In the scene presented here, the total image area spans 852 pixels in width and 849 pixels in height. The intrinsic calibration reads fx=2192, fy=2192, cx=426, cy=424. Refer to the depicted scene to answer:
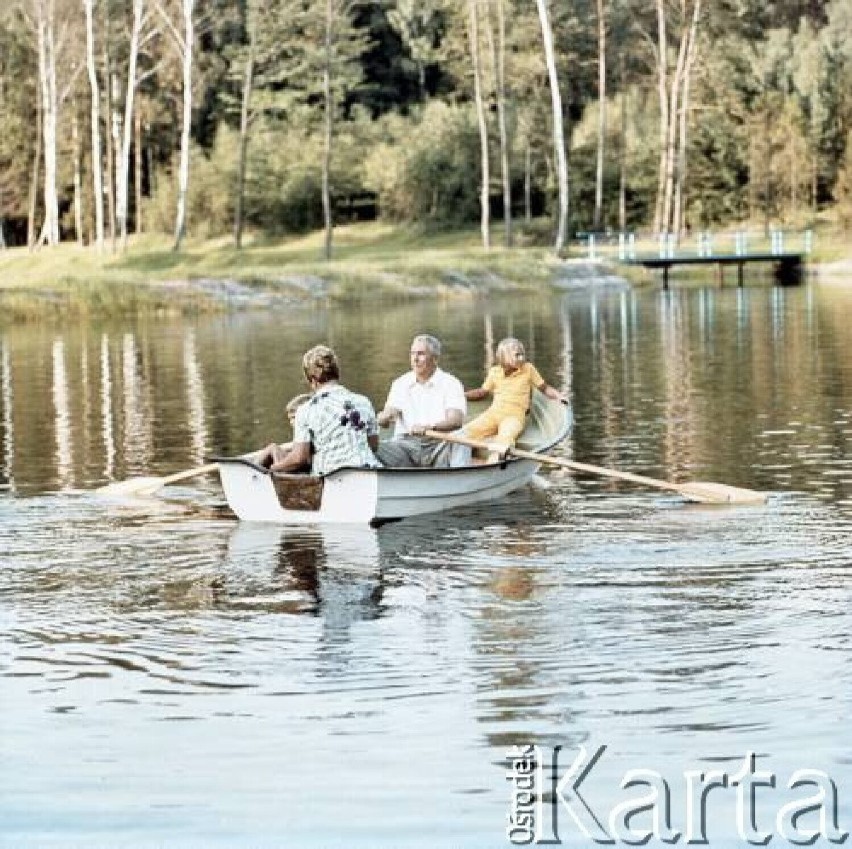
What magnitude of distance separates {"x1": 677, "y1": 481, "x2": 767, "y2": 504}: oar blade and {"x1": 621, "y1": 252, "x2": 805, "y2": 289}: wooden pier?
49566 millimetres

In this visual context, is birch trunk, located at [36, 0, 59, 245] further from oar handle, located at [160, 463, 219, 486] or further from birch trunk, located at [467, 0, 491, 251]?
oar handle, located at [160, 463, 219, 486]

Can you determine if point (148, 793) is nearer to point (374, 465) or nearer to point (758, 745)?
point (758, 745)

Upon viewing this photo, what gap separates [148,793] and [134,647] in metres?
3.10

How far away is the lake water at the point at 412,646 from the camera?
966 cm

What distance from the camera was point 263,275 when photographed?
63188 mm

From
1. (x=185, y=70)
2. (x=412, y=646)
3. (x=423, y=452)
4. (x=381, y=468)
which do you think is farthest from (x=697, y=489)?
(x=185, y=70)

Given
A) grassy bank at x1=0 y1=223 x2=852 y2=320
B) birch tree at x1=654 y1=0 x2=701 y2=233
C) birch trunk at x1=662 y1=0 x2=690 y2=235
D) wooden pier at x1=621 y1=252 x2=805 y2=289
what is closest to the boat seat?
grassy bank at x1=0 y1=223 x2=852 y2=320

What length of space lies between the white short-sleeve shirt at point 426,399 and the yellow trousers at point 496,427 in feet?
3.62

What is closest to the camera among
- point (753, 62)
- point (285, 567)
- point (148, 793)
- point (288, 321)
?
point (148, 793)

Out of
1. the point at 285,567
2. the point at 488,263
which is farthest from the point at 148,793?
the point at 488,263

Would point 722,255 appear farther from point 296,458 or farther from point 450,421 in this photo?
point 296,458

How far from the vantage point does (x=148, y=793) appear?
9773mm

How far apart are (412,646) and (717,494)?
6.11 m

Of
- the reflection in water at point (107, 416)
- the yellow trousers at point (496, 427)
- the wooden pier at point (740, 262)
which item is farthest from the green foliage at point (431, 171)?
the yellow trousers at point (496, 427)
